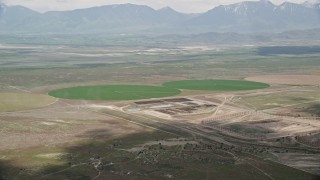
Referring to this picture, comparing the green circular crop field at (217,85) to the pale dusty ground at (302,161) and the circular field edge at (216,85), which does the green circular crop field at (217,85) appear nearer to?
the circular field edge at (216,85)

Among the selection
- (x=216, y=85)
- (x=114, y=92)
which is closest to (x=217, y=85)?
(x=216, y=85)

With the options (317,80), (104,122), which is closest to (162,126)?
(104,122)

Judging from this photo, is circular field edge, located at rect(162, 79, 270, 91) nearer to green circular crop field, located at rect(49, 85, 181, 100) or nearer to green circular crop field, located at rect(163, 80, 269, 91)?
green circular crop field, located at rect(163, 80, 269, 91)

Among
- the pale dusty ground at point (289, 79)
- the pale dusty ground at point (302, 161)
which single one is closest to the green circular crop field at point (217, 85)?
the pale dusty ground at point (289, 79)

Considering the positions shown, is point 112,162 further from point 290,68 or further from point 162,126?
point 290,68

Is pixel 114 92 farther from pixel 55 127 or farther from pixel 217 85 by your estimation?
pixel 55 127

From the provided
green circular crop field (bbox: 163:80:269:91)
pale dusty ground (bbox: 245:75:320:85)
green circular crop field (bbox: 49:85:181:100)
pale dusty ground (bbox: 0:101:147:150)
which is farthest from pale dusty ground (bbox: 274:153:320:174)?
pale dusty ground (bbox: 245:75:320:85)
